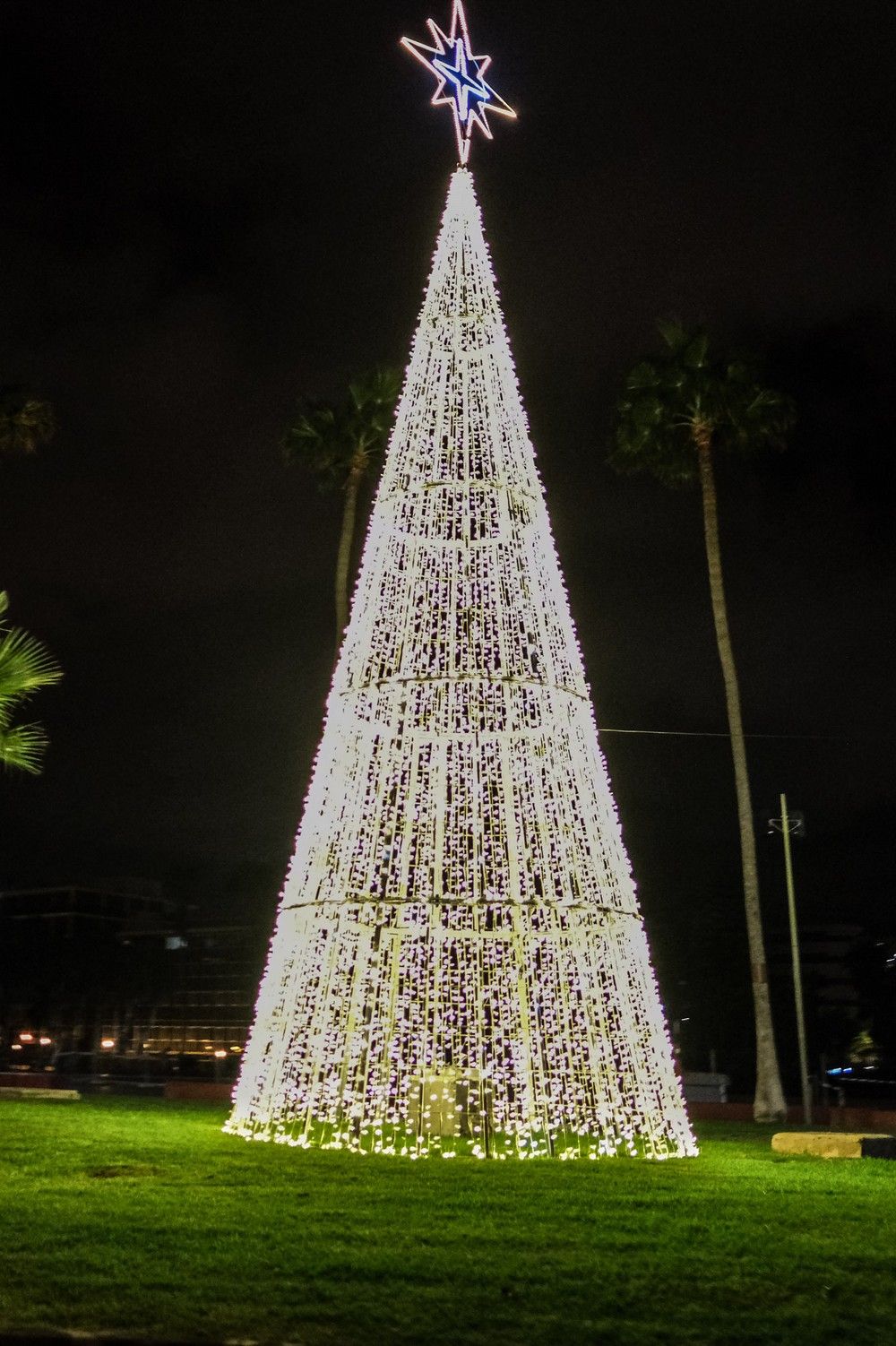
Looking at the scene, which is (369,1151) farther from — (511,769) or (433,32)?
(433,32)

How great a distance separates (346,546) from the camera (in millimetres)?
24031

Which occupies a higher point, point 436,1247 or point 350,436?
point 350,436

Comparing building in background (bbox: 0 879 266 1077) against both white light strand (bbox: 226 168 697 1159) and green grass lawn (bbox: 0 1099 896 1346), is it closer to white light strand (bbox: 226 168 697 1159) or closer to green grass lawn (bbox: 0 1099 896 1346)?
white light strand (bbox: 226 168 697 1159)

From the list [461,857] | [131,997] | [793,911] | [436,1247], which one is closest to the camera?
[436,1247]

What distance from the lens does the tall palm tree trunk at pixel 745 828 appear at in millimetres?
19094

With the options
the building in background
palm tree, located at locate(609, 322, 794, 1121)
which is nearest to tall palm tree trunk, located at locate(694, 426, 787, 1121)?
Answer: palm tree, located at locate(609, 322, 794, 1121)

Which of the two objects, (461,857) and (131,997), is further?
(131,997)

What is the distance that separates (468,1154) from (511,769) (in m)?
3.74

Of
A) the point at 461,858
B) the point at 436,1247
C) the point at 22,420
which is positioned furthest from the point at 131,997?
the point at 436,1247

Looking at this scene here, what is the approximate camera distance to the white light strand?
12.1m

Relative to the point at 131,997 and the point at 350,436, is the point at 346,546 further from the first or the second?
the point at 131,997

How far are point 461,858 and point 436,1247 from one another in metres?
→ 5.24

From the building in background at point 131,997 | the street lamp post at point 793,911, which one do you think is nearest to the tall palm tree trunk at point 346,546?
the street lamp post at point 793,911

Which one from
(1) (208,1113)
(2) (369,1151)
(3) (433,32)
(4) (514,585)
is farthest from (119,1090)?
(3) (433,32)
